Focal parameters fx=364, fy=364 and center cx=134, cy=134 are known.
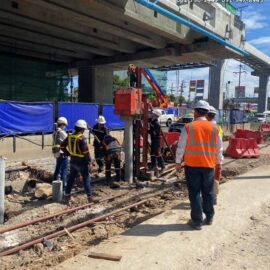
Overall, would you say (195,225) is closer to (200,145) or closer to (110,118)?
(200,145)

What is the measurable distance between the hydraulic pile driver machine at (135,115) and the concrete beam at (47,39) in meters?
10.1

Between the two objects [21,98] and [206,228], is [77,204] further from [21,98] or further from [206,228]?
[21,98]

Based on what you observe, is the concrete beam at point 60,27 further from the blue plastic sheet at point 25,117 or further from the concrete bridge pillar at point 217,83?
the concrete bridge pillar at point 217,83

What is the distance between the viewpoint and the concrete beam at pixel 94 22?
1341 centimetres

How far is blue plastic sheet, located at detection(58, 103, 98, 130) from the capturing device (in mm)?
16234

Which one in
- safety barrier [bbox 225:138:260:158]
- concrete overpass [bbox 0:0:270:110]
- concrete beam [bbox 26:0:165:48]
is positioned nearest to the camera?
concrete beam [bbox 26:0:165:48]

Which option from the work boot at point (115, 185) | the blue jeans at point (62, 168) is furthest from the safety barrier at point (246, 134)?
the blue jeans at point (62, 168)

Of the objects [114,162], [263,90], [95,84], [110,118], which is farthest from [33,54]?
[263,90]

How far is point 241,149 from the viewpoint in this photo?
14.5 meters

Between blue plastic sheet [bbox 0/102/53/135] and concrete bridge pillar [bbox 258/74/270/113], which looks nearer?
blue plastic sheet [bbox 0/102/53/135]

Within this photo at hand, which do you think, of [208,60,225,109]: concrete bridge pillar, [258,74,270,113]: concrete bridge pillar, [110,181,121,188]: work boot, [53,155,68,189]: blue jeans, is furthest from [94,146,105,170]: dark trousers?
[258,74,270,113]: concrete bridge pillar

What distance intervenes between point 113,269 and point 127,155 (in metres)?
5.35

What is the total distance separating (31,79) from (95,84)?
13.9ft

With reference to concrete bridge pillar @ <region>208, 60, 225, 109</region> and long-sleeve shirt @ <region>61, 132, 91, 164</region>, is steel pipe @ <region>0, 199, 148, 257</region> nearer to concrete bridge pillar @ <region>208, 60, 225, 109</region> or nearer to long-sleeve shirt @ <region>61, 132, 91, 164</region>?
long-sleeve shirt @ <region>61, 132, 91, 164</region>
